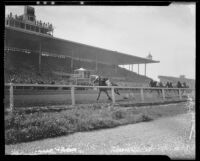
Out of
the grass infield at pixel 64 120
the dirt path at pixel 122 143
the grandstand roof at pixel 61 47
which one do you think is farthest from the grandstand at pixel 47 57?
the dirt path at pixel 122 143

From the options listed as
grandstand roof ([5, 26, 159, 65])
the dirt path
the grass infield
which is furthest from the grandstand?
the dirt path

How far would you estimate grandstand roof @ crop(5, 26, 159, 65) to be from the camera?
16127 millimetres

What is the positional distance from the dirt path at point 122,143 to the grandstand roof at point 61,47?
11.0 metres

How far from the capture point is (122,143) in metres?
5.63

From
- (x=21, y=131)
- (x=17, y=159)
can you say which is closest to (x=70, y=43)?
(x=21, y=131)

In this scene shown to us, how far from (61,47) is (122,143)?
48.5ft

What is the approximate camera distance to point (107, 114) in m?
7.80

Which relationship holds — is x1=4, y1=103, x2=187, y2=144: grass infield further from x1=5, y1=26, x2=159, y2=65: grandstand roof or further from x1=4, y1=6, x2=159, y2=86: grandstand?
x1=5, y1=26, x2=159, y2=65: grandstand roof

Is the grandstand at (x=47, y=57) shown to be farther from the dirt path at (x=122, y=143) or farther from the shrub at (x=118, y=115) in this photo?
the dirt path at (x=122, y=143)

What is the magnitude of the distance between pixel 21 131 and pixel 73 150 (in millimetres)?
1288

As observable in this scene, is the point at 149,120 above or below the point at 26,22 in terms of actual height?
below

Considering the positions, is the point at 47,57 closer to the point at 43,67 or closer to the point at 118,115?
the point at 43,67

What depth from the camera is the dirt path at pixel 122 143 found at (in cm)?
495

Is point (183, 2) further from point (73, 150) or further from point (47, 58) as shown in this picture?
point (47, 58)
